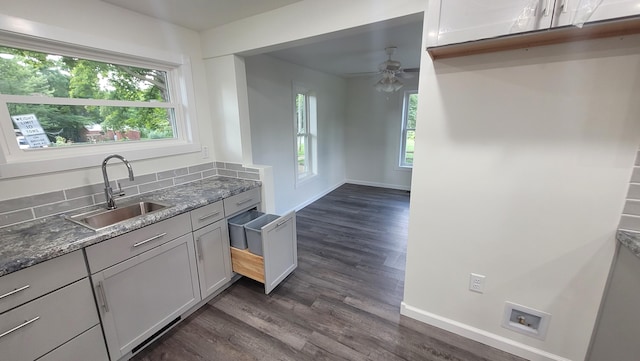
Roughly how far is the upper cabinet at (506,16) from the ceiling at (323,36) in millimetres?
333

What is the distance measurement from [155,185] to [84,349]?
1.18 meters

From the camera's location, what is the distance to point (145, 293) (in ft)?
5.07

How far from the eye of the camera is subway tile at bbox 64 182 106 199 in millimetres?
1650

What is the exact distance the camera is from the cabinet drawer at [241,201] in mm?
2072

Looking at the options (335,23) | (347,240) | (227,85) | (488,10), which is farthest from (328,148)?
(488,10)

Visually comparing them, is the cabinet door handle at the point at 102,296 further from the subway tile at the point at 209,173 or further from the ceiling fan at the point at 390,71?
the ceiling fan at the point at 390,71

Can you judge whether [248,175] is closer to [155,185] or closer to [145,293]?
[155,185]

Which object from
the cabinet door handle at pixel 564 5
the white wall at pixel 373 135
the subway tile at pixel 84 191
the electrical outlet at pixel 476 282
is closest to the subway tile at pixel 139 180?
the subway tile at pixel 84 191

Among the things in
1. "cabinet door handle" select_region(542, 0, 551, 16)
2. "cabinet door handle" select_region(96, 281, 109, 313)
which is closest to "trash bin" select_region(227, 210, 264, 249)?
"cabinet door handle" select_region(96, 281, 109, 313)

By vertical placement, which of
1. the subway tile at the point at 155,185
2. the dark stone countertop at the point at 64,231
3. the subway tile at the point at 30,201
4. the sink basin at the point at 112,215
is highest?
the subway tile at the point at 30,201

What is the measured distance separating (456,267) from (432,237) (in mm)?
242

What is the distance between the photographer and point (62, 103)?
164cm

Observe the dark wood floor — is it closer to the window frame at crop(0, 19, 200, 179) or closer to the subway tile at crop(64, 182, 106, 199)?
the subway tile at crop(64, 182, 106, 199)

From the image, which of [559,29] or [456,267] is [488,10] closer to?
[559,29]
